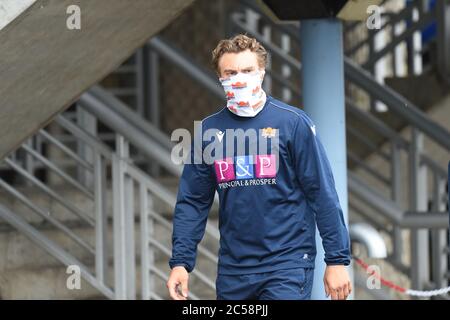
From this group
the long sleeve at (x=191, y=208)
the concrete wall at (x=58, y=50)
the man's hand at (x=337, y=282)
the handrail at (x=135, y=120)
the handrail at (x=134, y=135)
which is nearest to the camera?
the man's hand at (x=337, y=282)

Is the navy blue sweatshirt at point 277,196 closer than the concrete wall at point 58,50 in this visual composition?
Yes

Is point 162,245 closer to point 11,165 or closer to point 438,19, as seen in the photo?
point 11,165

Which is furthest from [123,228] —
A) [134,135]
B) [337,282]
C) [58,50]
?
[337,282]

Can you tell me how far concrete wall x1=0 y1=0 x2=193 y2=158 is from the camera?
4844mm

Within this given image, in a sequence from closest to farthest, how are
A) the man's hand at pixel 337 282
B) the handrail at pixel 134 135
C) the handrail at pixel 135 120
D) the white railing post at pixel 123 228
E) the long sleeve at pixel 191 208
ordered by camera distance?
the man's hand at pixel 337 282, the long sleeve at pixel 191 208, the handrail at pixel 134 135, the white railing post at pixel 123 228, the handrail at pixel 135 120

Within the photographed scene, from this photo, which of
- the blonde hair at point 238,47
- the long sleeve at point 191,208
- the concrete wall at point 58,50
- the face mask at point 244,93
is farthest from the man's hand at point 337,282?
the concrete wall at point 58,50

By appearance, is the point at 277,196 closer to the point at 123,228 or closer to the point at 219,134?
the point at 219,134

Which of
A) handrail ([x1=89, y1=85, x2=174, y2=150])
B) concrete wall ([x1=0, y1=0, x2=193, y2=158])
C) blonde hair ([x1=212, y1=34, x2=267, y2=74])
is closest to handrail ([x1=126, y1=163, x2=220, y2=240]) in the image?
handrail ([x1=89, y1=85, x2=174, y2=150])

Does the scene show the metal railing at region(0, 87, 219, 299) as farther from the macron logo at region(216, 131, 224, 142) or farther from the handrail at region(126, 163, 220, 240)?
the macron logo at region(216, 131, 224, 142)

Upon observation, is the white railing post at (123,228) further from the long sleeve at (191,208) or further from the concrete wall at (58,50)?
the long sleeve at (191,208)

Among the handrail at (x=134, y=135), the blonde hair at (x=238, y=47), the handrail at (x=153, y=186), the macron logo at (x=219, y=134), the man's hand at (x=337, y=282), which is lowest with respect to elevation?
the man's hand at (x=337, y=282)

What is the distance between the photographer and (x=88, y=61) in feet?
17.8

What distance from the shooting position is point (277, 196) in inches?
170

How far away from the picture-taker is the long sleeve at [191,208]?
4422mm
